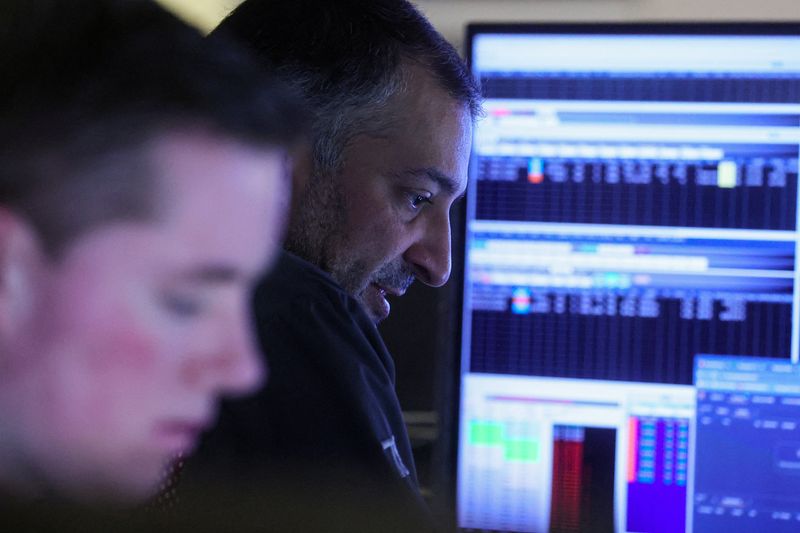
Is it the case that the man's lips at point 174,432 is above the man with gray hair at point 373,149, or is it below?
below

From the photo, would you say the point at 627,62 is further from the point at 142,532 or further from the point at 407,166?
the point at 142,532

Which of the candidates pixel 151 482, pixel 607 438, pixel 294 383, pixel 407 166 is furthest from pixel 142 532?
pixel 607 438

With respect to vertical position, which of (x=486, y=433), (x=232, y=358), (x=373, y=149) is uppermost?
(x=373, y=149)

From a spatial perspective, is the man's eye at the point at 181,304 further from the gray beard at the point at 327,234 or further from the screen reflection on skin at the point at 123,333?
the gray beard at the point at 327,234

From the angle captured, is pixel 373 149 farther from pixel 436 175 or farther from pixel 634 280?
pixel 634 280

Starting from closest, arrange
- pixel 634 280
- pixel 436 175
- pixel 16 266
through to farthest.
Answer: pixel 16 266 < pixel 436 175 < pixel 634 280

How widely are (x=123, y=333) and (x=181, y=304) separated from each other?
10 millimetres

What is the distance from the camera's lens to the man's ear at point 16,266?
0.15 m

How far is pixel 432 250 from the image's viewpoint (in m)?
0.62

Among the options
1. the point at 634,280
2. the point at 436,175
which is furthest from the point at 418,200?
the point at 634,280

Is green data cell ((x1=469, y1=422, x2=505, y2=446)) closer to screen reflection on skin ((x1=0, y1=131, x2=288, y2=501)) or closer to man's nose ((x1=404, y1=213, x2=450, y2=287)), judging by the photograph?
man's nose ((x1=404, y1=213, x2=450, y2=287))

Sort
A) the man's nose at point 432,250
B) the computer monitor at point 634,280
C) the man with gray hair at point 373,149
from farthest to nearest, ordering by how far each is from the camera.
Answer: the computer monitor at point 634,280 → the man's nose at point 432,250 → the man with gray hair at point 373,149

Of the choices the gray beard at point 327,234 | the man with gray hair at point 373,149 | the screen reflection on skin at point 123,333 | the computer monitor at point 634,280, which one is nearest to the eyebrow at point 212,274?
the screen reflection on skin at point 123,333

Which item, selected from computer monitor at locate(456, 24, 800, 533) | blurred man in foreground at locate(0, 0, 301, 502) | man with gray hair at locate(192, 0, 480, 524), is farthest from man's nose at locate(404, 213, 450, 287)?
blurred man in foreground at locate(0, 0, 301, 502)
